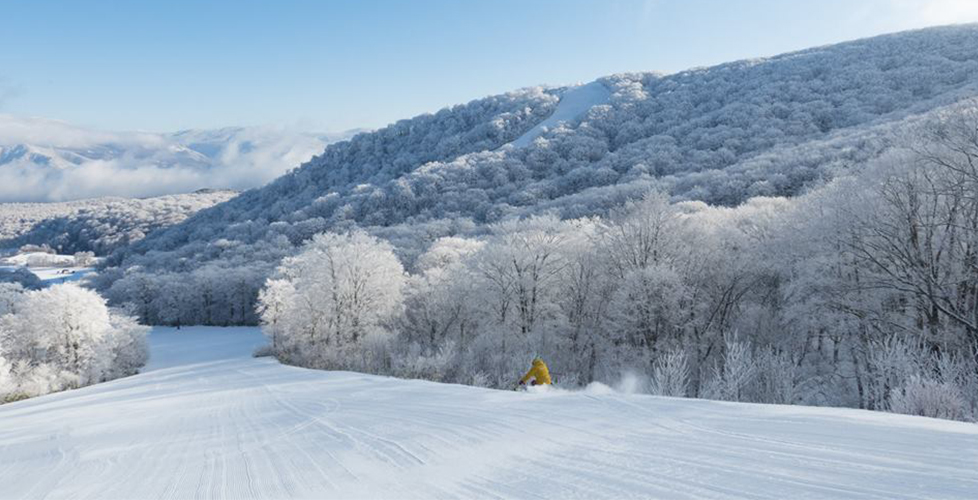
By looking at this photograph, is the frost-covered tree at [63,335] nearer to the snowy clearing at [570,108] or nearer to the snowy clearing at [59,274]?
the snowy clearing at [59,274]

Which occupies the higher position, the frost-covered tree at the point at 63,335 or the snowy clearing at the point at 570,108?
the snowy clearing at the point at 570,108

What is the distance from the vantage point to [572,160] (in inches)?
5364

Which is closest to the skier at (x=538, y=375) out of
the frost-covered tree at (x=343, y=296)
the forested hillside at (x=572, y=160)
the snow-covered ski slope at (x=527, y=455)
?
the snow-covered ski slope at (x=527, y=455)

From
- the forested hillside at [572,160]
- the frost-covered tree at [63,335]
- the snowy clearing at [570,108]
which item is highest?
the snowy clearing at [570,108]

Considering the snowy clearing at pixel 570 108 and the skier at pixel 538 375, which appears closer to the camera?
the skier at pixel 538 375

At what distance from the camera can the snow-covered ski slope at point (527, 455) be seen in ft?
12.2

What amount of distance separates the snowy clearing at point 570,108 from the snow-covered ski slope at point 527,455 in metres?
153

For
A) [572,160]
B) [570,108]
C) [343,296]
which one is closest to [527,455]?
[343,296]

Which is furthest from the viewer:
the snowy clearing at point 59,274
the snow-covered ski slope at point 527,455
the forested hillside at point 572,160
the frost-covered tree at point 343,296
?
the snowy clearing at point 59,274

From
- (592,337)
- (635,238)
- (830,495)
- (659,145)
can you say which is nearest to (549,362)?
(592,337)

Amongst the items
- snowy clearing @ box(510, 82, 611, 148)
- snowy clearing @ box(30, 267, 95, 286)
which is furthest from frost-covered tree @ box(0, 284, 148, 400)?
snowy clearing @ box(510, 82, 611, 148)

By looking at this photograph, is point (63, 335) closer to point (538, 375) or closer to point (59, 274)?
point (538, 375)

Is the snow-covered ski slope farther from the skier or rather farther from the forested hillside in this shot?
the forested hillside

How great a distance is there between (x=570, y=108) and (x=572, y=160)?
58294 millimetres
